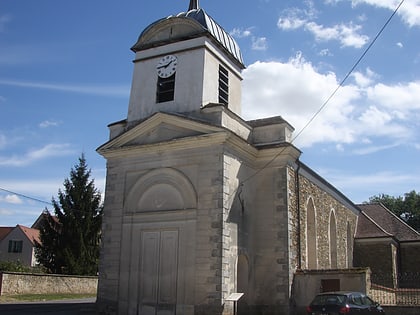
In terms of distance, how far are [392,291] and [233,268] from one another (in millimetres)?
7924

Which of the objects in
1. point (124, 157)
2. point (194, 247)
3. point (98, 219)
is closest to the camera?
point (194, 247)

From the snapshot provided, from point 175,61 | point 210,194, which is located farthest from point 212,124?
point 175,61

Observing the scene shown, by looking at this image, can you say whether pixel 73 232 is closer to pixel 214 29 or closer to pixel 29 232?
pixel 214 29

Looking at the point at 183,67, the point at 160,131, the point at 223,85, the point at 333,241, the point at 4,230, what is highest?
the point at 183,67

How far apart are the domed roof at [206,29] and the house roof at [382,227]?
16.8m

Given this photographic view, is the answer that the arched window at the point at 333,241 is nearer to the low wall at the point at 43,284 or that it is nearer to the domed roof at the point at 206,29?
the domed roof at the point at 206,29

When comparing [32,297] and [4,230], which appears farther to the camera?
[4,230]

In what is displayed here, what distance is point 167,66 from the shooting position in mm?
21750

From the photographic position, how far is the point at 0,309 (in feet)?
65.8

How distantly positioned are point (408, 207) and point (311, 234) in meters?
42.8

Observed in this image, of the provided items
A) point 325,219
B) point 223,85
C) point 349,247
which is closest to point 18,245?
point 349,247

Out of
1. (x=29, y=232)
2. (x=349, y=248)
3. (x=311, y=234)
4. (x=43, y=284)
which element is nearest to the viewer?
(x=311, y=234)

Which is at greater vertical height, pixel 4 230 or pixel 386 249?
pixel 4 230

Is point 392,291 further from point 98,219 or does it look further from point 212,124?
point 98,219
